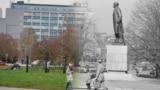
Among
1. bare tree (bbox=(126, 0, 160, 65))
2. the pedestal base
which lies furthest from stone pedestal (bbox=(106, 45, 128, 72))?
bare tree (bbox=(126, 0, 160, 65))

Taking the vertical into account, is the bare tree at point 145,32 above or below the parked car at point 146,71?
above

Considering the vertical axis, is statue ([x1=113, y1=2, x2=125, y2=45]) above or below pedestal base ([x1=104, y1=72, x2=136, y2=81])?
above

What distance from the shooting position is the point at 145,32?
29.6 m

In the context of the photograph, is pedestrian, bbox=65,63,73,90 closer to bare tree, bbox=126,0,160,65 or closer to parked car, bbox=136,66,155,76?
bare tree, bbox=126,0,160,65

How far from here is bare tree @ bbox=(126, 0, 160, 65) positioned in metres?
28.7

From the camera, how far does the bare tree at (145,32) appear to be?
1128 inches

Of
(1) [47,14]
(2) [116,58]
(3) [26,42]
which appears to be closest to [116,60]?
(2) [116,58]

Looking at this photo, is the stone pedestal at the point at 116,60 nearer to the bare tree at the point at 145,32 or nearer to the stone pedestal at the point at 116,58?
the stone pedestal at the point at 116,58

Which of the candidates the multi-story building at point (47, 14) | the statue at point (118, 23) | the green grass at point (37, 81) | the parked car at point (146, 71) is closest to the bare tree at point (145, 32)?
the parked car at point (146, 71)

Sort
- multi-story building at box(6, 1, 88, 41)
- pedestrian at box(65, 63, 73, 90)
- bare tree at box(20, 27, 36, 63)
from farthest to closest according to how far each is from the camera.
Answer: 1. bare tree at box(20, 27, 36, 63)
2. multi-story building at box(6, 1, 88, 41)
3. pedestrian at box(65, 63, 73, 90)

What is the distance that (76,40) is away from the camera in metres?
14.9

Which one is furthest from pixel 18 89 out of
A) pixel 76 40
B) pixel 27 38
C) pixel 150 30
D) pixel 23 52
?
pixel 27 38

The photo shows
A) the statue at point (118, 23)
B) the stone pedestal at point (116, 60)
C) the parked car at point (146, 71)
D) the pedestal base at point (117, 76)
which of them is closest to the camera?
the pedestal base at point (117, 76)

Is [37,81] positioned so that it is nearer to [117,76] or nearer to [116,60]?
[116,60]
